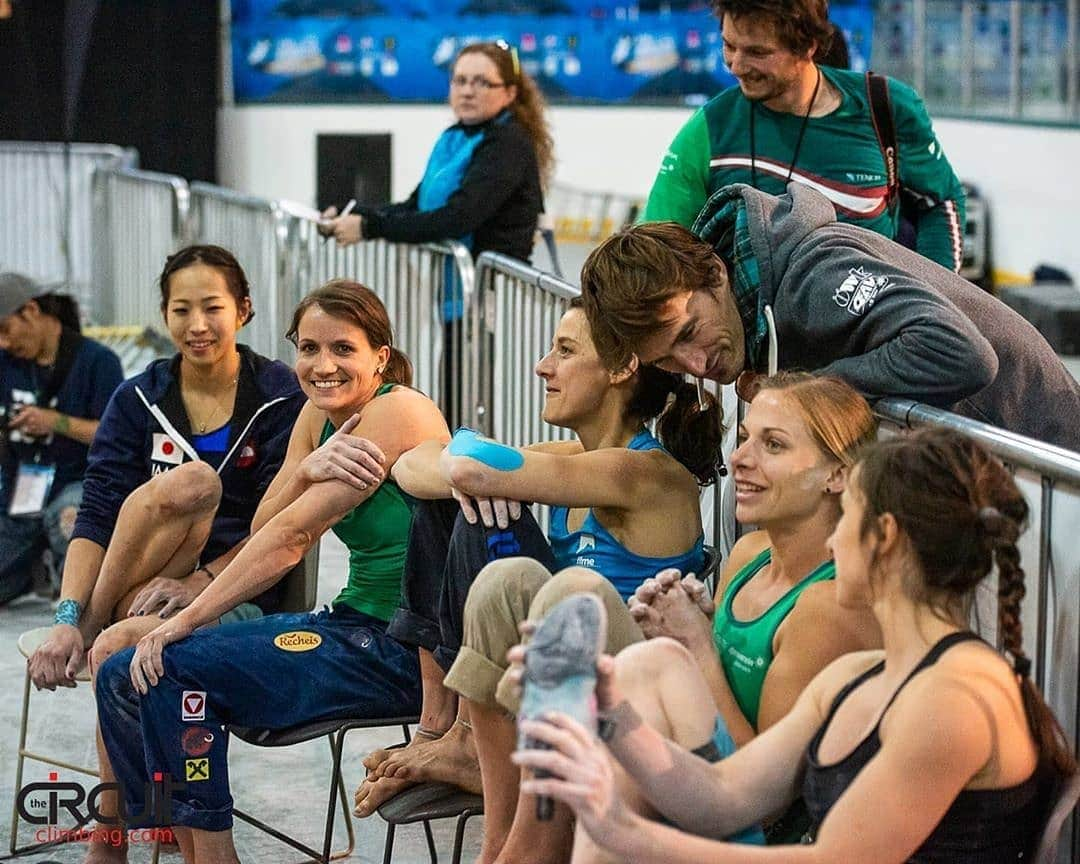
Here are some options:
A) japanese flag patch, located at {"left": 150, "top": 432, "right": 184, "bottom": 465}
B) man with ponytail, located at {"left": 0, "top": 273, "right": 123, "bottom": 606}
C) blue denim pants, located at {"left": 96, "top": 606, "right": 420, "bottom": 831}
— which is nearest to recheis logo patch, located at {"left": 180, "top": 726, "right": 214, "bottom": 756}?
blue denim pants, located at {"left": 96, "top": 606, "right": 420, "bottom": 831}

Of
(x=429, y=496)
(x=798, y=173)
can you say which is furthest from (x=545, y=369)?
(x=798, y=173)

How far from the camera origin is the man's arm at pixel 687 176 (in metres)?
3.72

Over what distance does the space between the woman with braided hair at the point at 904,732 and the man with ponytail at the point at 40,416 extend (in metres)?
3.94

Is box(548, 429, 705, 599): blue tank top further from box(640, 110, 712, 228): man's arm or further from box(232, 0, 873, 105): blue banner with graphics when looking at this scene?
box(232, 0, 873, 105): blue banner with graphics

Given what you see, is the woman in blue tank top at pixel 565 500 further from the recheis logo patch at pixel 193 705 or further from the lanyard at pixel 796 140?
the lanyard at pixel 796 140

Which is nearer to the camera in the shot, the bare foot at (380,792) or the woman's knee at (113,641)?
the bare foot at (380,792)

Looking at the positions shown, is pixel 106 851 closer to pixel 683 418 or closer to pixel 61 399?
pixel 683 418

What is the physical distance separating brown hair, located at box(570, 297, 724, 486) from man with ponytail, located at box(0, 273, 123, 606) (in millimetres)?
3052

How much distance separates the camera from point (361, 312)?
3.67 m

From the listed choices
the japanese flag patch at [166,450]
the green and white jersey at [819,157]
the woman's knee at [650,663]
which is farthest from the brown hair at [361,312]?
the woman's knee at [650,663]

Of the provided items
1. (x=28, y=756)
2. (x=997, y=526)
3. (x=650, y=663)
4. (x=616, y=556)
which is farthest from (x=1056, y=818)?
(x=28, y=756)

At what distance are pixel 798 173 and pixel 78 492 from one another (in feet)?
9.83

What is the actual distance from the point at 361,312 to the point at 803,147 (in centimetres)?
97

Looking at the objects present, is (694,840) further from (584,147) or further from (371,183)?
(584,147)
